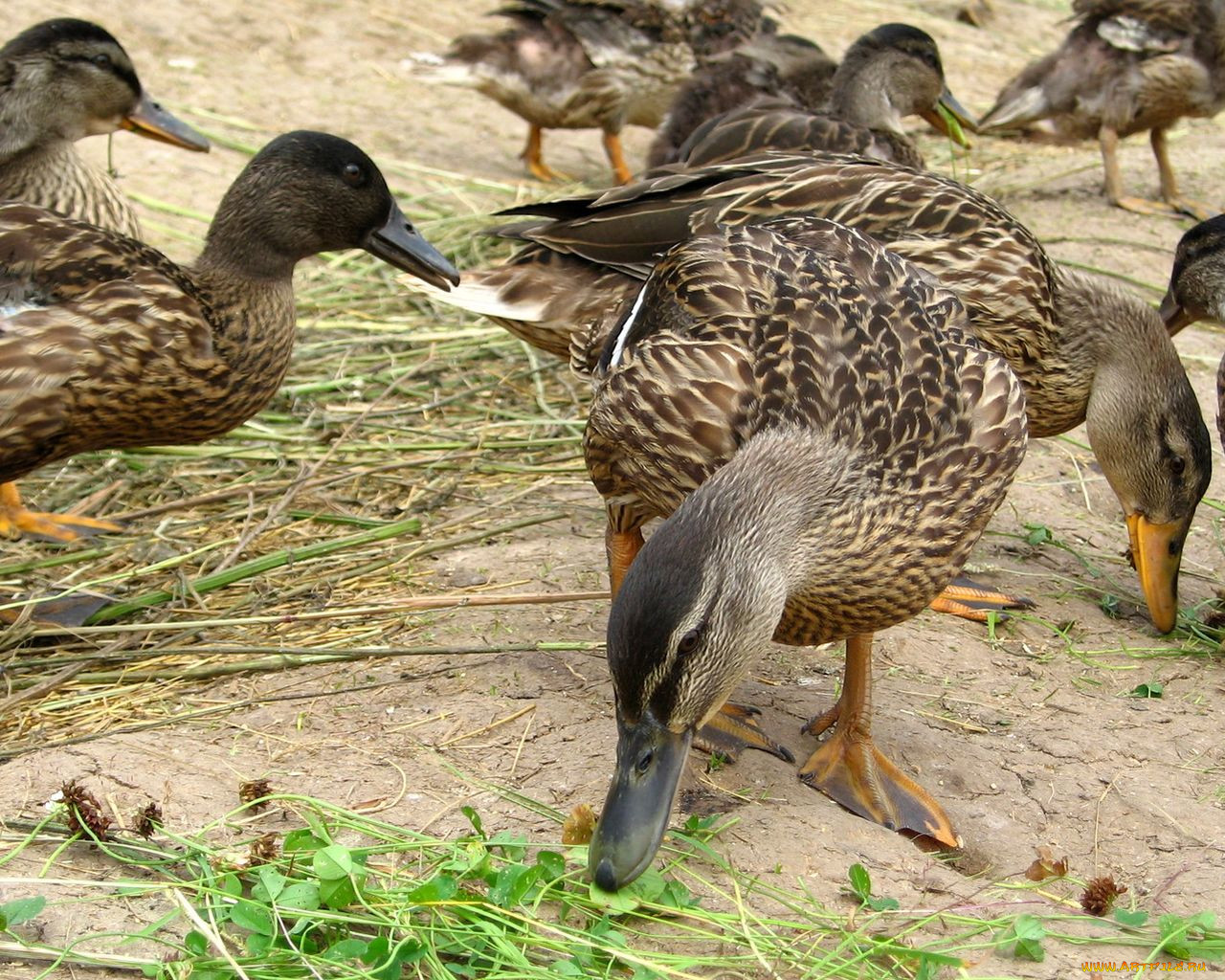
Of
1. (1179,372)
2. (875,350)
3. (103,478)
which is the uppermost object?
(875,350)

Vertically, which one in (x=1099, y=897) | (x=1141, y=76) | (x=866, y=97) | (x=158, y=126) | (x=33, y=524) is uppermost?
(x=1141, y=76)

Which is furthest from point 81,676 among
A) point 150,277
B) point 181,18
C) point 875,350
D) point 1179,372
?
point 181,18

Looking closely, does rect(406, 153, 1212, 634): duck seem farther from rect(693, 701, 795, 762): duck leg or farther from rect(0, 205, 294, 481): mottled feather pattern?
rect(693, 701, 795, 762): duck leg

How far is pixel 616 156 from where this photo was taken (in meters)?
8.92

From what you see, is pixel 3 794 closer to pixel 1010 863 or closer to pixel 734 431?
pixel 734 431

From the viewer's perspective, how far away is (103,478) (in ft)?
17.2

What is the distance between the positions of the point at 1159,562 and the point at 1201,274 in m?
1.34

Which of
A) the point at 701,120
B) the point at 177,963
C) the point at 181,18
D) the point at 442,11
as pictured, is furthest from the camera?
the point at 442,11

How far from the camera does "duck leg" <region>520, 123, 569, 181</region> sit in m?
8.91

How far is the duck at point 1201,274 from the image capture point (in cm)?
529

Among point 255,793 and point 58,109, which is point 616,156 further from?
point 255,793

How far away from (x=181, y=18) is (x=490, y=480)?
6472 millimetres

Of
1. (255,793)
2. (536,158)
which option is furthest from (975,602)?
A: (536,158)

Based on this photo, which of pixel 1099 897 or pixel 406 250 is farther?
pixel 406 250
